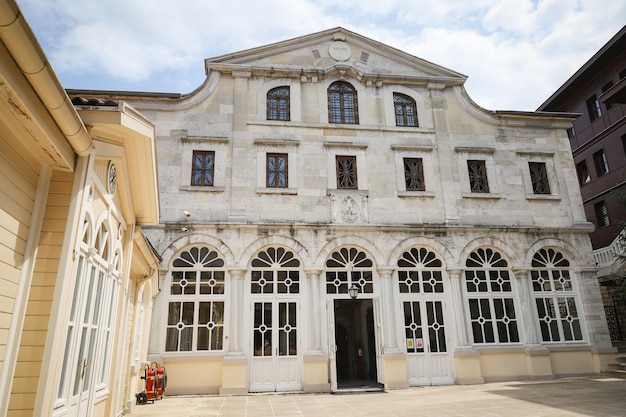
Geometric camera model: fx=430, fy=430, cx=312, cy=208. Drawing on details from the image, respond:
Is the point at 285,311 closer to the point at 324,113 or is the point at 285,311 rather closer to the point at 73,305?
the point at 324,113

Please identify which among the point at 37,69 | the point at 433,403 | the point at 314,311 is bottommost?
the point at 433,403

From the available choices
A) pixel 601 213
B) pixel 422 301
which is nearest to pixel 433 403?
pixel 422 301

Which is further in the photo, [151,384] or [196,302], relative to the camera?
[196,302]

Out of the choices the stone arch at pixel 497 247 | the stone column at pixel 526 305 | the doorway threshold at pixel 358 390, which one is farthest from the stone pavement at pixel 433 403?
the stone arch at pixel 497 247

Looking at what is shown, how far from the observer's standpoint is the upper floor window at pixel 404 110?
1516cm

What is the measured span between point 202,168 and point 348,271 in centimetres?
557

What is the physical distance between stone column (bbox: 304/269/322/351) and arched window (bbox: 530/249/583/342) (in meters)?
7.01

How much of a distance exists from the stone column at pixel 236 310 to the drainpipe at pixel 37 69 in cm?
856

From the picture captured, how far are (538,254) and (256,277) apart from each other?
30.3ft

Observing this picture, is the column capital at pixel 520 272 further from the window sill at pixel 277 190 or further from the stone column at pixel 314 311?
the window sill at pixel 277 190

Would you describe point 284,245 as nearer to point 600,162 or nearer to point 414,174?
point 414,174

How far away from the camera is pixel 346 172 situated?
46.1ft

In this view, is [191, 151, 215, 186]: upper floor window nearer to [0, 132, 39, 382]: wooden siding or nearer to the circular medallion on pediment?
the circular medallion on pediment

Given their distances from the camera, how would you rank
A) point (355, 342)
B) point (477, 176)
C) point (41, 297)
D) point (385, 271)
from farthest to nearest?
point (355, 342) → point (477, 176) → point (385, 271) → point (41, 297)
